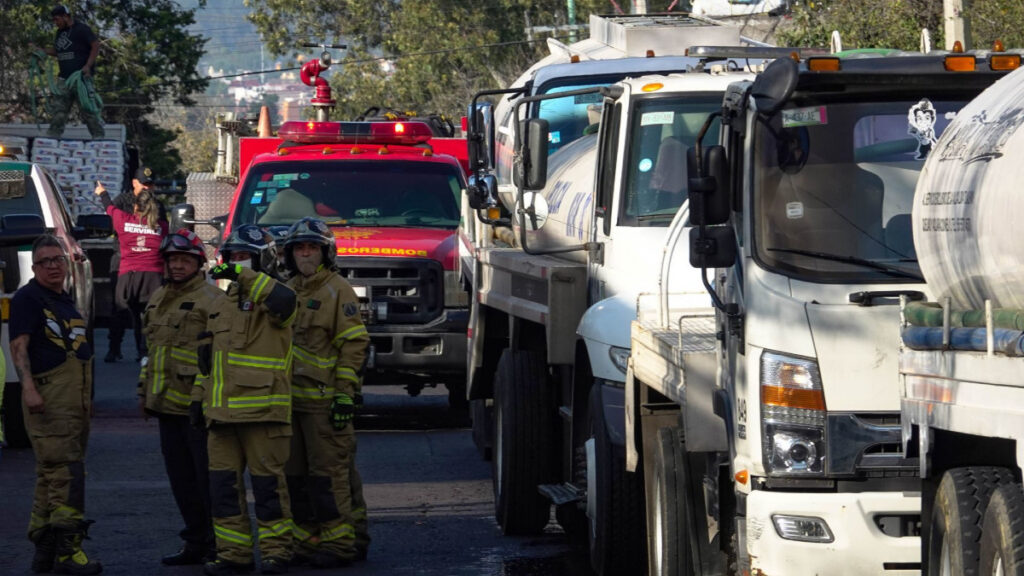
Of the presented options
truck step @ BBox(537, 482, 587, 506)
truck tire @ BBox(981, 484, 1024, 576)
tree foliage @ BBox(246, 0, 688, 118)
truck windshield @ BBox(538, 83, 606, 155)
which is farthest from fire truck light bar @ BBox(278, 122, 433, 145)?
tree foliage @ BBox(246, 0, 688, 118)

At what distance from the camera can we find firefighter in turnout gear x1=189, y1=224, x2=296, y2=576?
29.0 ft

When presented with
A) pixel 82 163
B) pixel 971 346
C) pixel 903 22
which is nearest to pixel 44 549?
pixel 971 346

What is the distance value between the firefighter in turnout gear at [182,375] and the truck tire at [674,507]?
9.08 ft

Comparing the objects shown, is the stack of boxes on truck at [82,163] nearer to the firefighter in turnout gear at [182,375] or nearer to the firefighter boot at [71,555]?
the firefighter in turnout gear at [182,375]

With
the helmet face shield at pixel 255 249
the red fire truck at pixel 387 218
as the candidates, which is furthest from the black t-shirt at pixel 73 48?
the helmet face shield at pixel 255 249

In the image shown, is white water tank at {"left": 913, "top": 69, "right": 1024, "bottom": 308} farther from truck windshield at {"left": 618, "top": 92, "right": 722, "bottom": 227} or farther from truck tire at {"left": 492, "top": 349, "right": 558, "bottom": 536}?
truck tire at {"left": 492, "top": 349, "right": 558, "bottom": 536}

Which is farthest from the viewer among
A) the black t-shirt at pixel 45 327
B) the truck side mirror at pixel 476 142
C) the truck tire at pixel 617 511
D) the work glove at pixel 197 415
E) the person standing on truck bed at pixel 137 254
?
the person standing on truck bed at pixel 137 254

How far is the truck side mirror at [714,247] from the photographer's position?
672cm

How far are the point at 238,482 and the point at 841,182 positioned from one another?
12.5ft

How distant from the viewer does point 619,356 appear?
8375 millimetres

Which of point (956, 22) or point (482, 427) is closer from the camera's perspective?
point (482, 427)

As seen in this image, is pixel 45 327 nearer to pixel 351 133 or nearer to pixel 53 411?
pixel 53 411

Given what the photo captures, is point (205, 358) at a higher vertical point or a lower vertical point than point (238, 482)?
higher

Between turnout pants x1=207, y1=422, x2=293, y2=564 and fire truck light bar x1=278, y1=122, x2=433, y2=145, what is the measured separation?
24.3 feet
